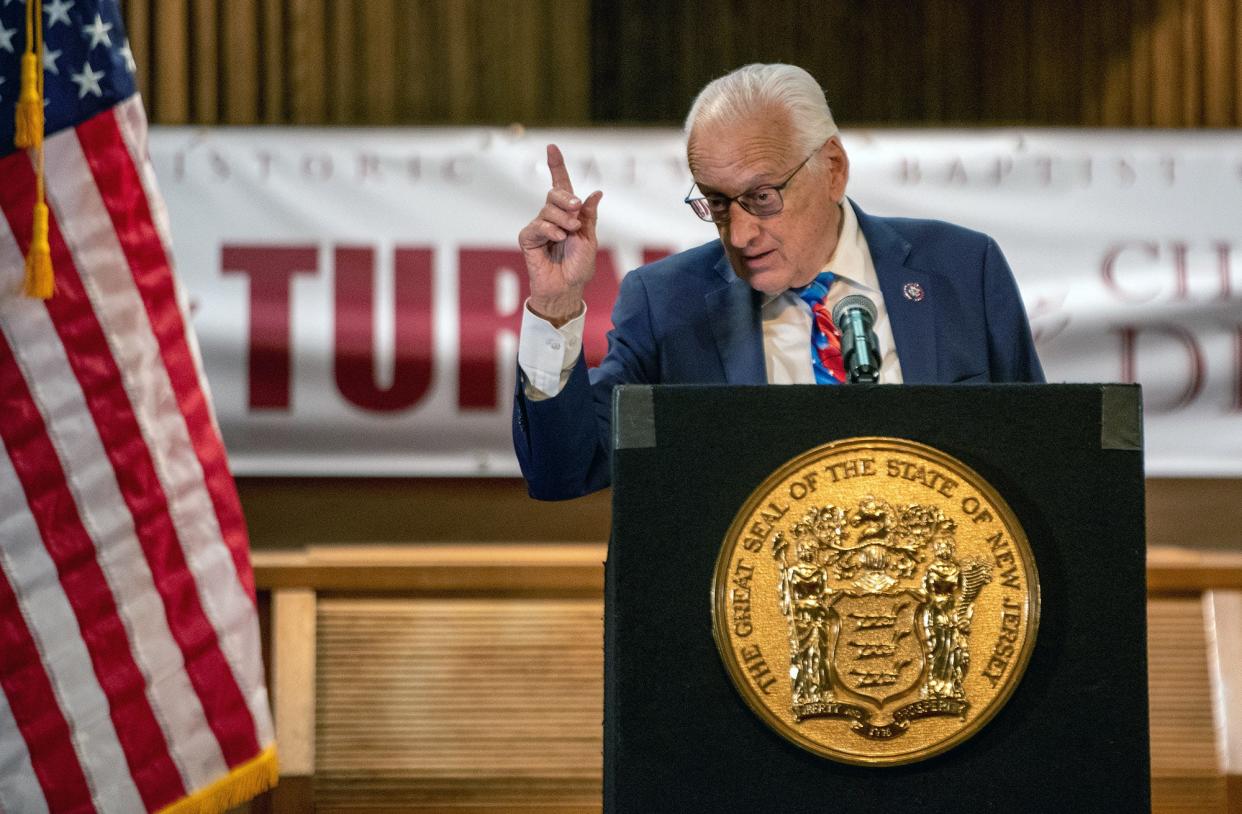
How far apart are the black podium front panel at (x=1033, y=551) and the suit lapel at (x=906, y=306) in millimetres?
375

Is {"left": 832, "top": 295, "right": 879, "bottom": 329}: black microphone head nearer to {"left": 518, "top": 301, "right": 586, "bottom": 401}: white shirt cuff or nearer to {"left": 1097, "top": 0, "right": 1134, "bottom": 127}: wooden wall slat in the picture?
{"left": 518, "top": 301, "right": 586, "bottom": 401}: white shirt cuff

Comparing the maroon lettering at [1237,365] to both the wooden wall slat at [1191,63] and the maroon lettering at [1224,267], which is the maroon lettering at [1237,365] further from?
the wooden wall slat at [1191,63]

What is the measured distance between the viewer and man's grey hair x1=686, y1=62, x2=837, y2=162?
5.88 ft

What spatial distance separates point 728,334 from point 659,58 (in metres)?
2.07

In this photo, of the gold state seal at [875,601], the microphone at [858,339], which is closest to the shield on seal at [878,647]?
the gold state seal at [875,601]

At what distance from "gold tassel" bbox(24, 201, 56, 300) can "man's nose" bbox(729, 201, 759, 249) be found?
4.22 feet

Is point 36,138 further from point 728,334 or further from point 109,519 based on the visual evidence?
point 728,334

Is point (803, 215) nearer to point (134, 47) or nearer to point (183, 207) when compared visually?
point (183, 207)

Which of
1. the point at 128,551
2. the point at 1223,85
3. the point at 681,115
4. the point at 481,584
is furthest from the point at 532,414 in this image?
the point at 1223,85

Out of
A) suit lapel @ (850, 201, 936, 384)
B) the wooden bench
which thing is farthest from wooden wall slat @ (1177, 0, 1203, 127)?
suit lapel @ (850, 201, 936, 384)

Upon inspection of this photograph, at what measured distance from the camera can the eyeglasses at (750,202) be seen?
1.79 meters

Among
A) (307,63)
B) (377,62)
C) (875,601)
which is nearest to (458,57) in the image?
(377,62)

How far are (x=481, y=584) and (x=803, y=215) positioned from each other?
5.76 ft

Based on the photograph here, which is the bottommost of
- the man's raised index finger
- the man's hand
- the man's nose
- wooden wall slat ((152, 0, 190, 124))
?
the man's hand
